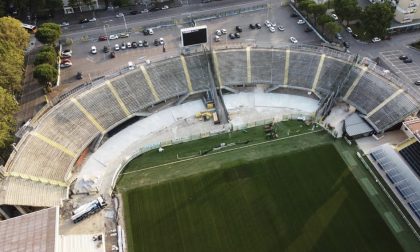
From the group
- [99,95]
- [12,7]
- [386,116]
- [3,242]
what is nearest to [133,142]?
[99,95]

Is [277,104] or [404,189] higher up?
[277,104]

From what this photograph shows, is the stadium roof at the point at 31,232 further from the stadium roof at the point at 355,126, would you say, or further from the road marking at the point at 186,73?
the stadium roof at the point at 355,126

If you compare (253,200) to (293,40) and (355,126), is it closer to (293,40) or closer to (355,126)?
(355,126)

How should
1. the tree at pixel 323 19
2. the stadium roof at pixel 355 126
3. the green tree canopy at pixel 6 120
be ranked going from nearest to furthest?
the green tree canopy at pixel 6 120, the stadium roof at pixel 355 126, the tree at pixel 323 19

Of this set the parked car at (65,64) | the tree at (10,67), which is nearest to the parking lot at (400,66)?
the parked car at (65,64)

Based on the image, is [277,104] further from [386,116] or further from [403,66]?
[403,66]
